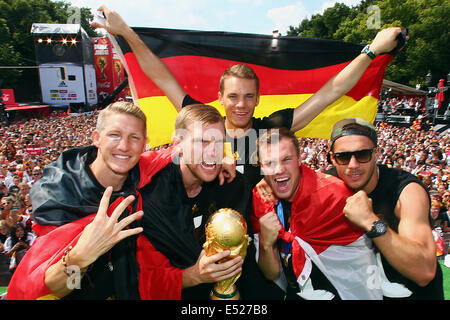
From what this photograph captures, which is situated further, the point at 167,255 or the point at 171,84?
the point at 171,84

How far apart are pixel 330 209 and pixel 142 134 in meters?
1.46

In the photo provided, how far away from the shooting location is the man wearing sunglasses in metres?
1.88

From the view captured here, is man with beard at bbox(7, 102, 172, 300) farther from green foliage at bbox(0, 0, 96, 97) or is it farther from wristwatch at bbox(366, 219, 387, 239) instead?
green foliage at bbox(0, 0, 96, 97)

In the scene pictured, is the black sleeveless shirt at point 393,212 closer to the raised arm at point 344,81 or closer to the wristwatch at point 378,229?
the wristwatch at point 378,229

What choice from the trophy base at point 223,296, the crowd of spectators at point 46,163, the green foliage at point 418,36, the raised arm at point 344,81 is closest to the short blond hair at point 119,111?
Answer: the trophy base at point 223,296

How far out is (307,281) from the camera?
2168mm

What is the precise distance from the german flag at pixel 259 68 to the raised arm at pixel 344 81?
64cm

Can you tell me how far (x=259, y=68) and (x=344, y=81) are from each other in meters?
1.20

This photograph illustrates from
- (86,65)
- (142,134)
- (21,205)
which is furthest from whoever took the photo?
(86,65)

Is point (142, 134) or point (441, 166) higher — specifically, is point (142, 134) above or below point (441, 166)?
above

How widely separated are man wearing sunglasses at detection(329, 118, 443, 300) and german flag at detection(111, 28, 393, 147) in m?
1.52

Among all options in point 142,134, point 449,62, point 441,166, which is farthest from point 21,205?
point 449,62

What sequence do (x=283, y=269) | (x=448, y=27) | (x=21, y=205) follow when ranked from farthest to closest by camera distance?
1. (x=448, y=27)
2. (x=21, y=205)
3. (x=283, y=269)

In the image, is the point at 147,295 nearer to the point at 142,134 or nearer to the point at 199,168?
the point at 199,168
